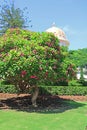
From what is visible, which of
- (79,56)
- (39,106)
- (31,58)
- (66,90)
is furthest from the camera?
(79,56)

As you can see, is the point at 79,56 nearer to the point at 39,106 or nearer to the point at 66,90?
the point at 66,90

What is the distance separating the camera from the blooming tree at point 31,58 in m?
14.7

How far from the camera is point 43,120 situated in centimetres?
1280

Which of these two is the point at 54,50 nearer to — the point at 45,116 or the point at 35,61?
the point at 35,61

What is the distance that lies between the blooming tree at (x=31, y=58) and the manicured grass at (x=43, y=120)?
6.17 feet

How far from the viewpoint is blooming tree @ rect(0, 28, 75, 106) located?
14672 mm

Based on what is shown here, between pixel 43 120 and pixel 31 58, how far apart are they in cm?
333

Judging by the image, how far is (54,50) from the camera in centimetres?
1608

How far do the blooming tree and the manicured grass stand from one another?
1881mm

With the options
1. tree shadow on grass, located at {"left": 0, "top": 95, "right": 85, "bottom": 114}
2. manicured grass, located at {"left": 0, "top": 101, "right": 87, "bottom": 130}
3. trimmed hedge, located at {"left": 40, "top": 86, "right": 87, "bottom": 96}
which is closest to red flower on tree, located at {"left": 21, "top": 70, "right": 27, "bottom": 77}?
manicured grass, located at {"left": 0, "top": 101, "right": 87, "bottom": 130}

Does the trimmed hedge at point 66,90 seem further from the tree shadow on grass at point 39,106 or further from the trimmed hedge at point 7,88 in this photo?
the tree shadow on grass at point 39,106

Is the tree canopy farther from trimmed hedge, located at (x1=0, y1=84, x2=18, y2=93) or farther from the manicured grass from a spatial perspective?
the manicured grass

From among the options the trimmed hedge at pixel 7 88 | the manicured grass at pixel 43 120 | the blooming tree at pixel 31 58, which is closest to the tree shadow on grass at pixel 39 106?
the manicured grass at pixel 43 120

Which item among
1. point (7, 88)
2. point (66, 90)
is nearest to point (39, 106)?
point (66, 90)
